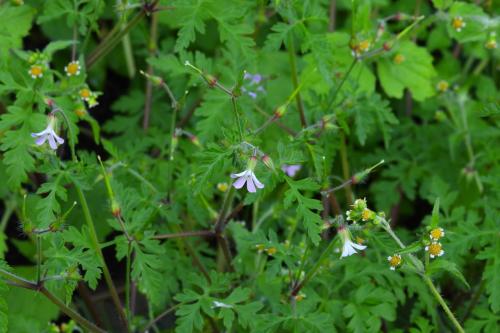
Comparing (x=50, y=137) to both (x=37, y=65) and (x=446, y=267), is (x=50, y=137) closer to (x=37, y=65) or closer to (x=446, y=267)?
(x=37, y=65)

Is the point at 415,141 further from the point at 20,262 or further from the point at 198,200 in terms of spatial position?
the point at 20,262

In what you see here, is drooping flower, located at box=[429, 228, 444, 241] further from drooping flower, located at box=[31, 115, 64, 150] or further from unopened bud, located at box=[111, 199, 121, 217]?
drooping flower, located at box=[31, 115, 64, 150]

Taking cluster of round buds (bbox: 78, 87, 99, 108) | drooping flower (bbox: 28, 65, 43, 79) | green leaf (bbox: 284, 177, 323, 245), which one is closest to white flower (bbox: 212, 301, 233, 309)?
green leaf (bbox: 284, 177, 323, 245)

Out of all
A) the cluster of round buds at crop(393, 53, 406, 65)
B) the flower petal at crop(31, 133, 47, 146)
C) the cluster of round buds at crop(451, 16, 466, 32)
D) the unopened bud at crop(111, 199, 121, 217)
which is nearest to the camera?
the flower petal at crop(31, 133, 47, 146)

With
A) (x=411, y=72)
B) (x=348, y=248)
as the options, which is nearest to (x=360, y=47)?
(x=411, y=72)

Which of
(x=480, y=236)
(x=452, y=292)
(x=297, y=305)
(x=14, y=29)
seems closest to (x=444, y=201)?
(x=480, y=236)

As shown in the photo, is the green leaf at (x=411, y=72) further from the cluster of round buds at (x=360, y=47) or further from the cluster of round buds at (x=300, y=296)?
the cluster of round buds at (x=300, y=296)
